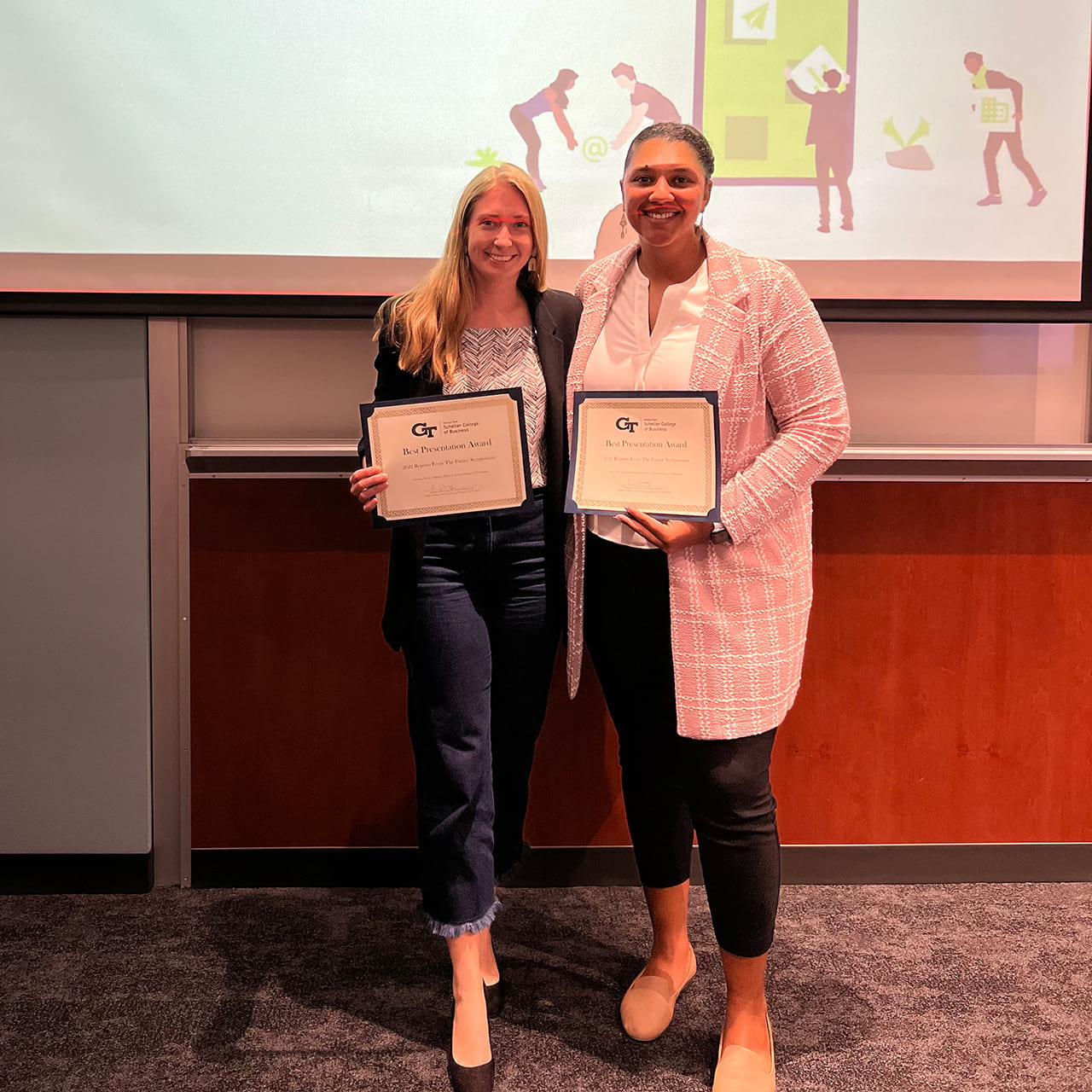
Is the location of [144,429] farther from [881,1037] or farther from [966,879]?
[966,879]

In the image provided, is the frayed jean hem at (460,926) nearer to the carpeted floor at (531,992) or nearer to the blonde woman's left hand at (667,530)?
the carpeted floor at (531,992)

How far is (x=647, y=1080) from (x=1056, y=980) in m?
0.92

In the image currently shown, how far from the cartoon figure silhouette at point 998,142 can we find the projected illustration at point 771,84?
0.98ft

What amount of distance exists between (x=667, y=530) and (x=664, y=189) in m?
0.52

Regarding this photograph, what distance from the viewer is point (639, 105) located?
7.80ft

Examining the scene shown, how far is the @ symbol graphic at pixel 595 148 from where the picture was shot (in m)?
2.38

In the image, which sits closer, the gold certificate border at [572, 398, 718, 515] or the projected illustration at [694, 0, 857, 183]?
the gold certificate border at [572, 398, 718, 515]

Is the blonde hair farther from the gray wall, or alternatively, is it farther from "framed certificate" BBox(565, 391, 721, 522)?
the gray wall

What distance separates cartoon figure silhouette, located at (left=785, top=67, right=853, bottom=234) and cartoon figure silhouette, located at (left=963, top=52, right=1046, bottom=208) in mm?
304

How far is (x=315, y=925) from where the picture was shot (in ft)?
7.53

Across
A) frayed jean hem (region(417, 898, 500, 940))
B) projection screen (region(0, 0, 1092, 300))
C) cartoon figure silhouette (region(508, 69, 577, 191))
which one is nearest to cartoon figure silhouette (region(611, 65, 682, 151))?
projection screen (region(0, 0, 1092, 300))

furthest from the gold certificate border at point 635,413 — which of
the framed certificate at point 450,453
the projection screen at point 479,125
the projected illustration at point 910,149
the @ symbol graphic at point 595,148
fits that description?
the projected illustration at point 910,149

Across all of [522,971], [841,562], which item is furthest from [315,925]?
[841,562]

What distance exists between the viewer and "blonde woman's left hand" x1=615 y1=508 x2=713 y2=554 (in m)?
1.58
